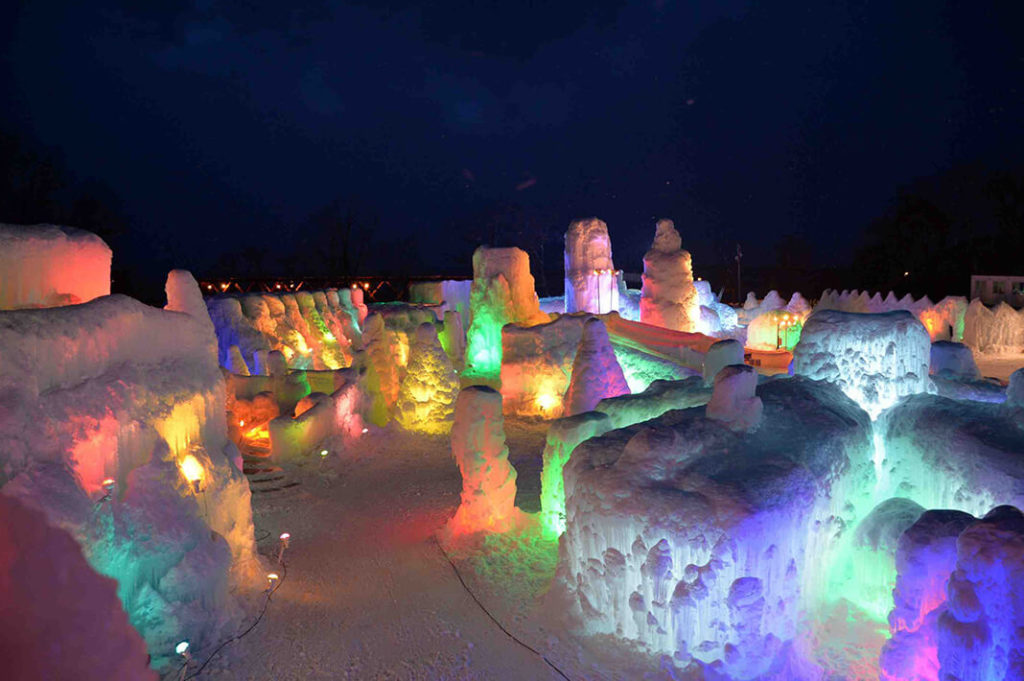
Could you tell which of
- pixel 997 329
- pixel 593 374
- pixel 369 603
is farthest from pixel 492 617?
pixel 997 329

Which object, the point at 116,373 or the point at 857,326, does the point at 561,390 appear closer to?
the point at 857,326

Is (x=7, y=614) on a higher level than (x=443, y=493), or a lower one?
higher

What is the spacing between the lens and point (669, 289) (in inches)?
1132

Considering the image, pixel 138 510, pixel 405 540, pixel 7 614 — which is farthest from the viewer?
pixel 405 540

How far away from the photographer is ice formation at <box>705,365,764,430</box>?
880 centimetres

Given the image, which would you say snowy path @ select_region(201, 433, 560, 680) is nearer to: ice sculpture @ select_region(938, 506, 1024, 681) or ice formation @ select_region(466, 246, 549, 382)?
ice sculpture @ select_region(938, 506, 1024, 681)

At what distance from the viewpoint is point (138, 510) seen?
747cm

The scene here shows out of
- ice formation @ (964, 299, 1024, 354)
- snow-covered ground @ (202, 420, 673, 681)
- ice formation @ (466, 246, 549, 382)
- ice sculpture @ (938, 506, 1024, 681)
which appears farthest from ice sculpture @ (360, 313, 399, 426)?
ice formation @ (964, 299, 1024, 354)

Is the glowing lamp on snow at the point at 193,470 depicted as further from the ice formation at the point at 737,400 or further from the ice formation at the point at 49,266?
the ice formation at the point at 737,400

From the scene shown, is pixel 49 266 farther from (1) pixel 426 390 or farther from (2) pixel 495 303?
(2) pixel 495 303

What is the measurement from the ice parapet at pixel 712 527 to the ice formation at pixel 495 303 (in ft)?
53.5

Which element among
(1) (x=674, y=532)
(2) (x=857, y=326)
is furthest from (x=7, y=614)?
(2) (x=857, y=326)

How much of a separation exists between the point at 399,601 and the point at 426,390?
10693 millimetres

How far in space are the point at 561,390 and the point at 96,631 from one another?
55.4 ft
